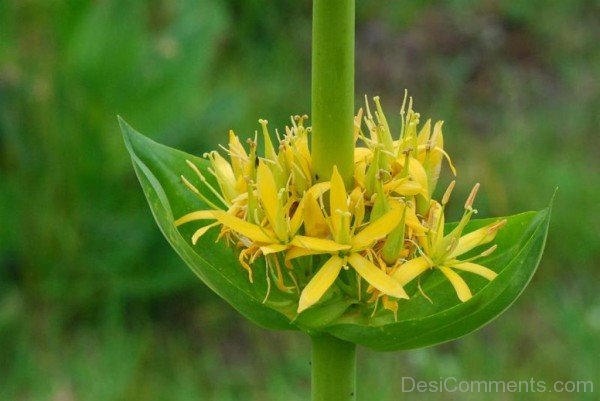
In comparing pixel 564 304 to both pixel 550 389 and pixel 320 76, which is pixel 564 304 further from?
pixel 320 76

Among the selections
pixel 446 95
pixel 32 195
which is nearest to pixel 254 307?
pixel 32 195

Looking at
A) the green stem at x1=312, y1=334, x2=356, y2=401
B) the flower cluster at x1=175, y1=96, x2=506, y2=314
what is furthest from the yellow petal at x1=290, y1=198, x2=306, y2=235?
the green stem at x1=312, y1=334, x2=356, y2=401

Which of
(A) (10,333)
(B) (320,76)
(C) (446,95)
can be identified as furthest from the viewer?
(C) (446,95)

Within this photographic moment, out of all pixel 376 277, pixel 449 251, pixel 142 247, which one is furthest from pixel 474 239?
pixel 142 247

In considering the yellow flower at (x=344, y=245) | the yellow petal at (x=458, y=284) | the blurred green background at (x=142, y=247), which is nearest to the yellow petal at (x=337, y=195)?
the yellow flower at (x=344, y=245)

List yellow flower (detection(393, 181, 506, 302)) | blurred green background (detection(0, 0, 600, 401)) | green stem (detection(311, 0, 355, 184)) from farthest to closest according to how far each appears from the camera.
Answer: blurred green background (detection(0, 0, 600, 401)) < yellow flower (detection(393, 181, 506, 302)) < green stem (detection(311, 0, 355, 184))

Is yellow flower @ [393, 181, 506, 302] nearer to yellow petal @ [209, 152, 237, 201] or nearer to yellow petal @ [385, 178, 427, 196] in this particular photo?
yellow petal @ [385, 178, 427, 196]

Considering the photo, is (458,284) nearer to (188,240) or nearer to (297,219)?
(297,219)
